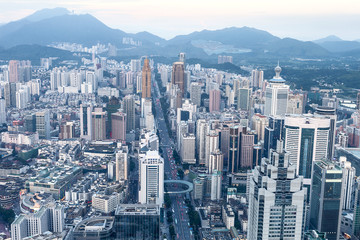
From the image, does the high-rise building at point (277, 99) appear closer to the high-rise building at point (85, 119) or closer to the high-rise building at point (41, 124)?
the high-rise building at point (85, 119)

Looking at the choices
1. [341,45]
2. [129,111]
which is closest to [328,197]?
[129,111]

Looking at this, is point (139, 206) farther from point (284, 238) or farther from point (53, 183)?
point (53, 183)

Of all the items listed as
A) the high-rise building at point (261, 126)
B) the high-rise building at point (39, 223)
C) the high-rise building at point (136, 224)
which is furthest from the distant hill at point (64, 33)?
the high-rise building at point (136, 224)

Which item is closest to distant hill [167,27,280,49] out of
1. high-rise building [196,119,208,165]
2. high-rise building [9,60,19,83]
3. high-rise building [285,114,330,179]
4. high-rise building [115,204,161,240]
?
high-rise building [9,60,19,83]

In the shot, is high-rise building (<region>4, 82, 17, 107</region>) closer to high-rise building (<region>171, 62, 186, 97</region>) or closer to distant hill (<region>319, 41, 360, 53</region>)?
high-rise building (<region>171, 62, 186, 97</region>)

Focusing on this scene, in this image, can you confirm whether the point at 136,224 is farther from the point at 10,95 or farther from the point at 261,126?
the point at 10,95
